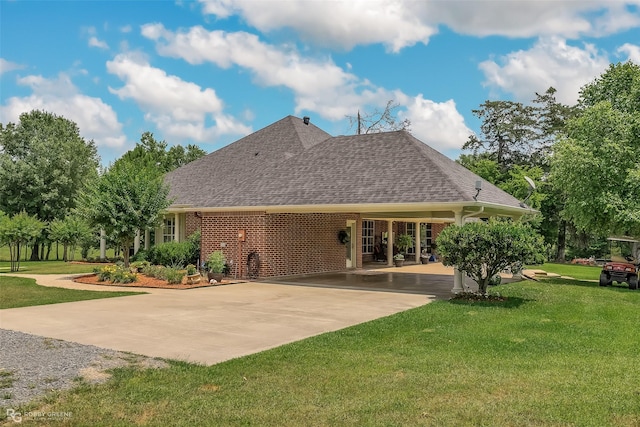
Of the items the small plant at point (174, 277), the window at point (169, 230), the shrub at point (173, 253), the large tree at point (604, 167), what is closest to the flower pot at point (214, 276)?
the small plant at point (174, 277)

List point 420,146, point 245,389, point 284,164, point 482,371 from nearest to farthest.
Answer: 1. point 245,389
2. point 482,371
3. point 420,146
4. point 284,164

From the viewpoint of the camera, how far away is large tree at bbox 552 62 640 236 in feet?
55.4

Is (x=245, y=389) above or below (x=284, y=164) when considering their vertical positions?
below

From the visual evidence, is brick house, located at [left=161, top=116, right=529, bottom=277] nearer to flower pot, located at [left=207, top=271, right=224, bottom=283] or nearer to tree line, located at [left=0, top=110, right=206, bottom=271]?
flower pot, located at [left=207, top=271, right=224, bottom=283]

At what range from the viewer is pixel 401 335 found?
26.9 ft

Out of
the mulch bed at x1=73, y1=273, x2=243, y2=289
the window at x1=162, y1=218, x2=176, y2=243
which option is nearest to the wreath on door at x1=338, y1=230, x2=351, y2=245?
the mulch bed at x1=73, y1=273, x2=243, y2=289

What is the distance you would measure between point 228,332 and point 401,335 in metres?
2.84

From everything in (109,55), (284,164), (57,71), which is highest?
(109,55)

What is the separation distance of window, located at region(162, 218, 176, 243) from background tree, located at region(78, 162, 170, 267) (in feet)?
18.2

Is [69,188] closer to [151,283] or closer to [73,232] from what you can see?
[73,232]

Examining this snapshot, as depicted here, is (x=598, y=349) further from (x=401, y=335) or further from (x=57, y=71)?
(x=57, y=71)

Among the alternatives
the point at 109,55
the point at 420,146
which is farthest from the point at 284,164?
the point at 109,55

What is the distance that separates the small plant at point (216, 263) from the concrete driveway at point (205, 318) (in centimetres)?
202

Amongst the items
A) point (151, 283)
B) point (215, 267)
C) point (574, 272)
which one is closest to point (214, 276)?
point (215, 267)
